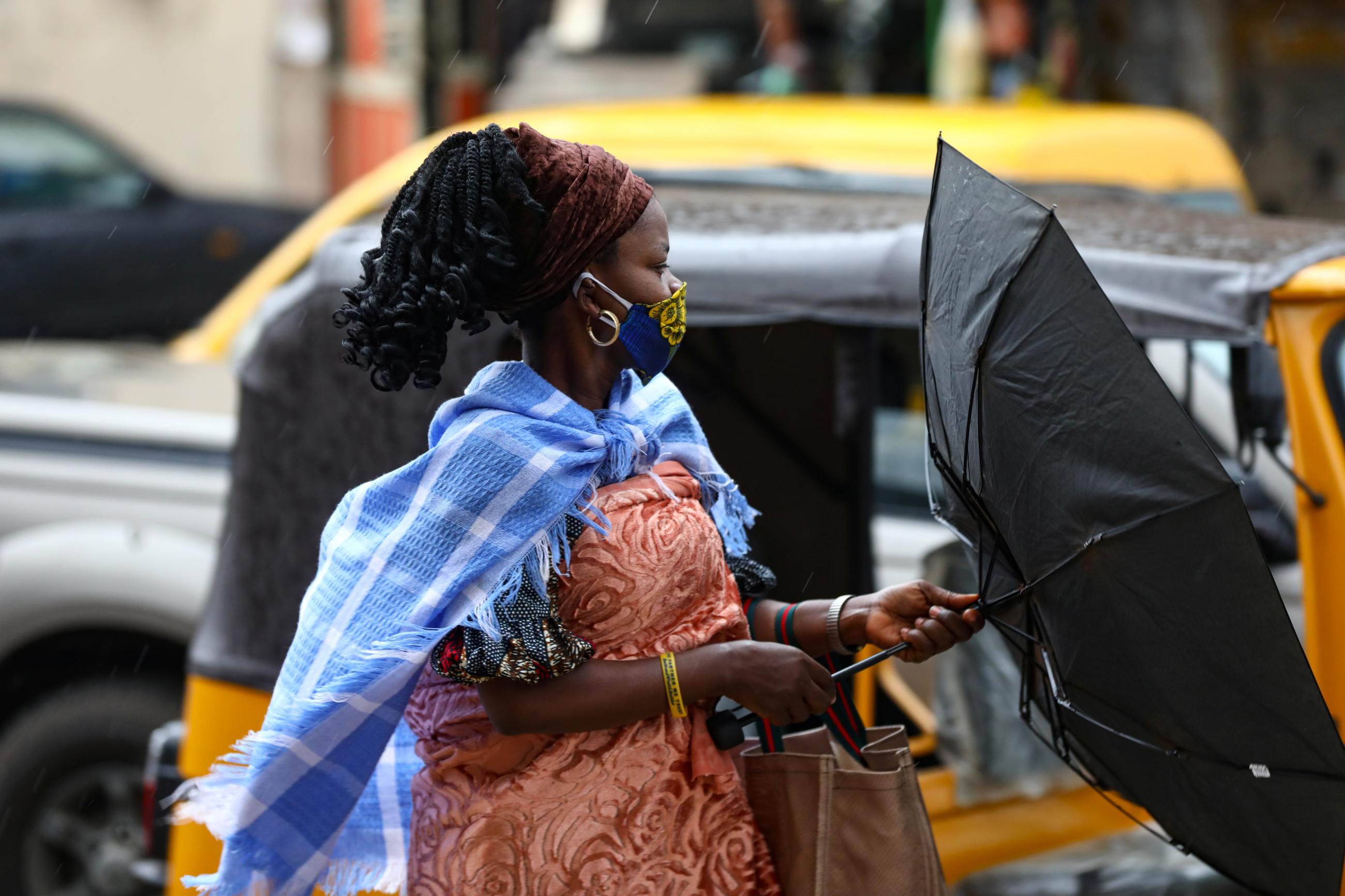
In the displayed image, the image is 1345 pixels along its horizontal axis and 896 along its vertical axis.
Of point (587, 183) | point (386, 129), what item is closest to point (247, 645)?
point (587, 183)

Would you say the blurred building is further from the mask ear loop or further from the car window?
the mask ear loop

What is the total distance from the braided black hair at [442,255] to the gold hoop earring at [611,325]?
12 centimetres

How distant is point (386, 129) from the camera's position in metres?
17.2

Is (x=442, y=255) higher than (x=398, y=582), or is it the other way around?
(x=442, y=255)

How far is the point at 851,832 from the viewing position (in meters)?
2.09

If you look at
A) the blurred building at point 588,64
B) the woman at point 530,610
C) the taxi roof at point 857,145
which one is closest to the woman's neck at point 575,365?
the woman at point 530,610

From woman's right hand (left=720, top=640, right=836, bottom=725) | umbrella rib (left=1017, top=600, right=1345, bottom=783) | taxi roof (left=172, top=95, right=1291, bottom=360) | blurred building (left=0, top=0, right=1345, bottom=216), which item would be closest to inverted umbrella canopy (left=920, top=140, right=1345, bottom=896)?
umbrella rib (left=1017, top=600, right=1345, bottom=783)

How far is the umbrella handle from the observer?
2033 millimetres

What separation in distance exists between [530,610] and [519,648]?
5 cm

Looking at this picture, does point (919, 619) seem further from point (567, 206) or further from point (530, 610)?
point (567, 206)

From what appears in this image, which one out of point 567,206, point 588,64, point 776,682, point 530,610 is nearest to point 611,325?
point 567,206

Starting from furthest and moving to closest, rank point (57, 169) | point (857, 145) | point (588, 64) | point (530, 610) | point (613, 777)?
point (588, 64) → point (57, 169) → point (857, 145) → point (613, 777) → point (530, 610)

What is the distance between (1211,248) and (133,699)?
3.17 m

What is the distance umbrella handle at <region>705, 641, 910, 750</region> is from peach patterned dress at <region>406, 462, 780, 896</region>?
14 millimetres
